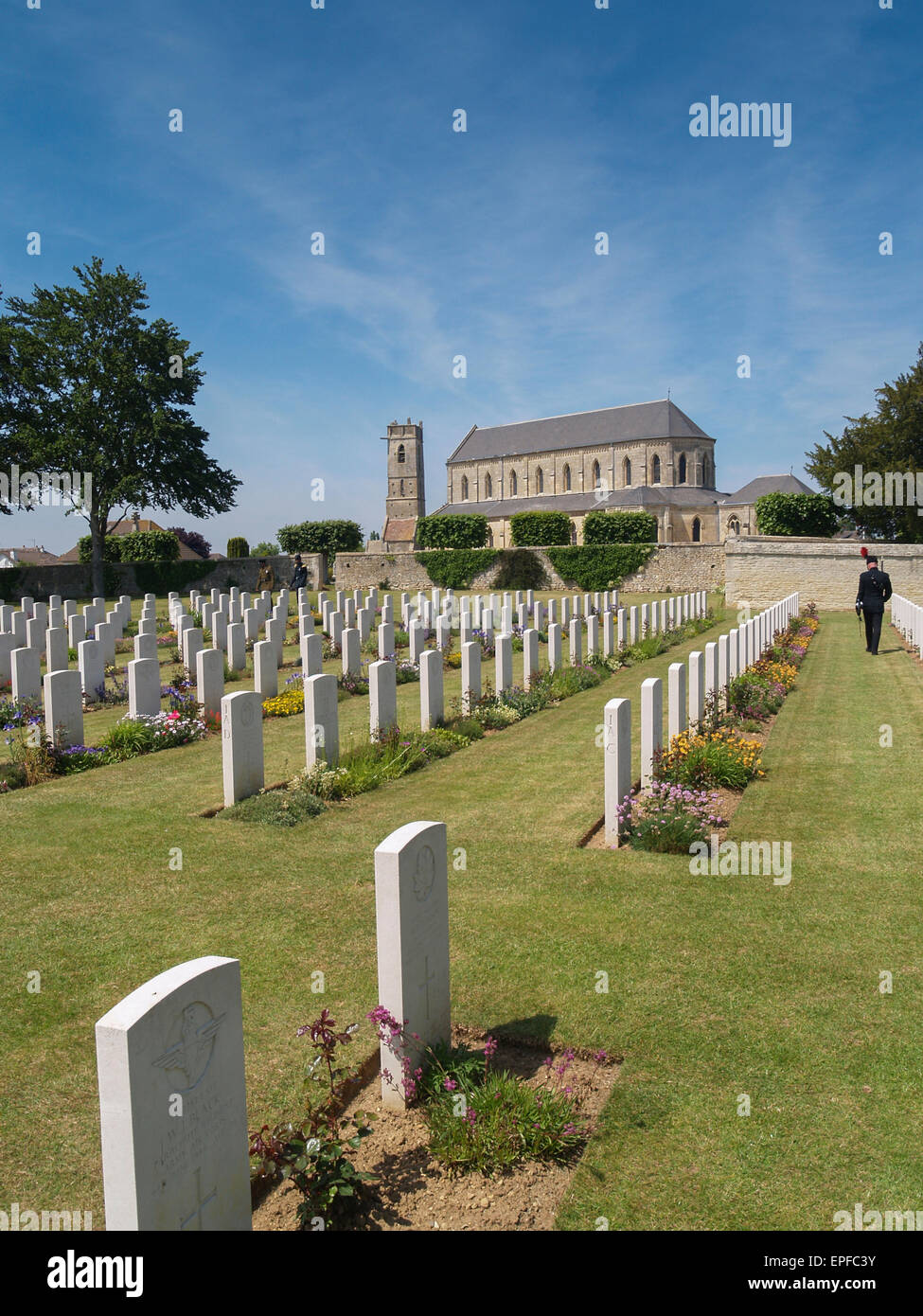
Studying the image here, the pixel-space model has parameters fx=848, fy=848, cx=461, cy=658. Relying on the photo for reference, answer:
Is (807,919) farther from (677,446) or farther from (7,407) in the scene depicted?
(677,446)

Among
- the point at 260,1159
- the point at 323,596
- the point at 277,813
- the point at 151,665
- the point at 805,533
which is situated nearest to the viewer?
the point at 260,1159

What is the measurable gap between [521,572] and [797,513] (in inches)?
459

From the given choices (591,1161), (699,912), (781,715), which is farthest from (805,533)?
(591,1161)

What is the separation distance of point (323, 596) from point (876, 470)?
27.4 metres

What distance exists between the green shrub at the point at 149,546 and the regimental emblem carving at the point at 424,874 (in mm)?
40373

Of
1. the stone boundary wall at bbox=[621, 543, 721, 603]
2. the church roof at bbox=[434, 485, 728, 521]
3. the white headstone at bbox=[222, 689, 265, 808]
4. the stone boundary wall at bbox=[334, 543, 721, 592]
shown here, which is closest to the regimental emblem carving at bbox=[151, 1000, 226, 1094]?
the white headstone at bbox=[222, 689, 265, 808]

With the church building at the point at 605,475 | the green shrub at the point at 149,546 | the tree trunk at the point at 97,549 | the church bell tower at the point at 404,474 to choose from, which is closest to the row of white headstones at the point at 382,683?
the tree trunk at the point at 97,549

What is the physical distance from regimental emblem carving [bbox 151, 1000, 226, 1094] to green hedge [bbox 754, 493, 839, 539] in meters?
35.8

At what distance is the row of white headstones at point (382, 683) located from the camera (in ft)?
23.7

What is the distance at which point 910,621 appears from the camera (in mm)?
18016

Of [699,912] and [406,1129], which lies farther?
[699,912]

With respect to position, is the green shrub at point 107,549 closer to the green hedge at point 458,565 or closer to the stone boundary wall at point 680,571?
the green hedge at point 458,565

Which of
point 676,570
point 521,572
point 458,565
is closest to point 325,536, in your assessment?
point 458,565
